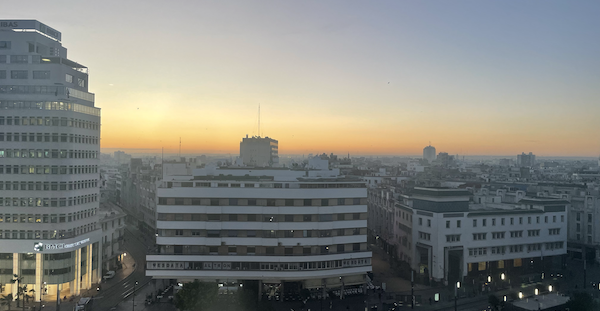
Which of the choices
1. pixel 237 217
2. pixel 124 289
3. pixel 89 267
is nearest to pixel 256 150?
pixel 124 289

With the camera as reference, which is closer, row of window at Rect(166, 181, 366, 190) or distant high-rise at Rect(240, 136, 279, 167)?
row of window at Rect(166, 181, 366, 190)

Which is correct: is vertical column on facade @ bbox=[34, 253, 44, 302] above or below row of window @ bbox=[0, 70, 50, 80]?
below

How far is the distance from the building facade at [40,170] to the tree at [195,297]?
2260 cm

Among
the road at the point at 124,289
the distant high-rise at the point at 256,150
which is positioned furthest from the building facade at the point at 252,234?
the distant high-rise at the point at 256,150

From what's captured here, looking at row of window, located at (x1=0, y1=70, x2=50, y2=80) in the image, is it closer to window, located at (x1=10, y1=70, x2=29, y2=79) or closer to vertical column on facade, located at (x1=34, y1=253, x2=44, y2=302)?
window, located at (x1=10, y1=70, x2=29, y2=79)

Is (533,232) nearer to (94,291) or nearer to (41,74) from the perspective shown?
(94,291)

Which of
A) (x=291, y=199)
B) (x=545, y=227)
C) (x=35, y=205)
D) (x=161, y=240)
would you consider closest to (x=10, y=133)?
(x=35, y=205)

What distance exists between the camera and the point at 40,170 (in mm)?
60500

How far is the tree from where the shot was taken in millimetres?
47688

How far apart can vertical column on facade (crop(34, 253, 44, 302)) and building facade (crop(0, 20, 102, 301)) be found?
0.12 meters

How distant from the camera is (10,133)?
6047 centimetres

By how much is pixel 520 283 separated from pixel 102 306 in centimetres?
6167

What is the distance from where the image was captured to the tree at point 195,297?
47.7 meters

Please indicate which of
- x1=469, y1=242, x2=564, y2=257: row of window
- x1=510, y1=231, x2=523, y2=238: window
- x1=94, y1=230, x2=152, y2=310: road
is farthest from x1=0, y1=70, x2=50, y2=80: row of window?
x1=510, y1=231, x2=523, y2=238: window
